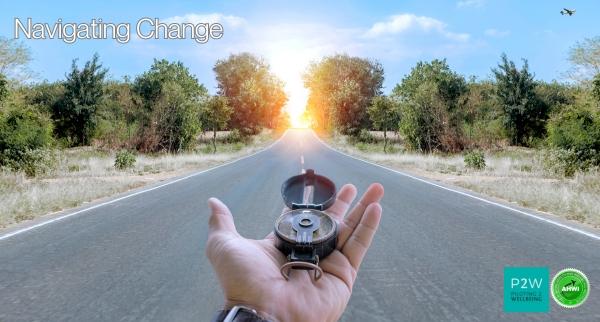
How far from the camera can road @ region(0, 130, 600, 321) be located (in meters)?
4.52

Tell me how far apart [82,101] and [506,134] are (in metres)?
30.4

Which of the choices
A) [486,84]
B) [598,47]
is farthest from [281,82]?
[598,47]

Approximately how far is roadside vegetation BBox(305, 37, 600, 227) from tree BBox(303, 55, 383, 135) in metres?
13.2

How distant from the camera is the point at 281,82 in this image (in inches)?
3428

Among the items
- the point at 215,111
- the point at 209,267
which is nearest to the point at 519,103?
the point at 215,111

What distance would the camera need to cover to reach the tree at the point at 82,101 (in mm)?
38781

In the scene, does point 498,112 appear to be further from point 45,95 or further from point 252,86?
point 252,86

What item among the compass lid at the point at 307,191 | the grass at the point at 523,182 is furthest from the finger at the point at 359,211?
the grass at the point at 523,182

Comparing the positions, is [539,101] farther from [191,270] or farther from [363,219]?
[363,219]

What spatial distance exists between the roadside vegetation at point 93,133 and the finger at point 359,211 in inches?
354

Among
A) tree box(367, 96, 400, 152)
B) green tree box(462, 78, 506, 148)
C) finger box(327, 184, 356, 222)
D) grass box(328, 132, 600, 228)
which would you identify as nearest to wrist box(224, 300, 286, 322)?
finger box(327, 184, 356, 222)

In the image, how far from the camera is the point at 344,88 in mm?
66625

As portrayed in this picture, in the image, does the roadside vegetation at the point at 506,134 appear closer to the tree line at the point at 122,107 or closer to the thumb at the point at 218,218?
the thumb at the point at 218,218

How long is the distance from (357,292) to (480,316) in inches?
45.8
